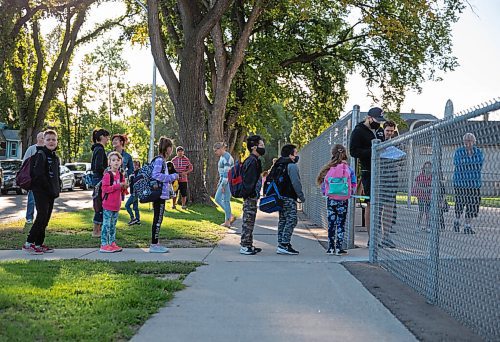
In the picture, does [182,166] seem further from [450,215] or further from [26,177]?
[450,215]

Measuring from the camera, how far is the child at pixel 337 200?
29.5ft

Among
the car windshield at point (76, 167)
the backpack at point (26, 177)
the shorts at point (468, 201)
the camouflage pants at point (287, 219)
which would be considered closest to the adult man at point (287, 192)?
the camouflage pants at point (287, 219)

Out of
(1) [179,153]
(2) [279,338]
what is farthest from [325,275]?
(1) [179,153]

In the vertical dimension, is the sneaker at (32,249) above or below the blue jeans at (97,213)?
below

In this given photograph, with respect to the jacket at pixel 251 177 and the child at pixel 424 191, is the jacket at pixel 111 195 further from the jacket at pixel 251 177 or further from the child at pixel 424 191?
the child at pixel 424 191

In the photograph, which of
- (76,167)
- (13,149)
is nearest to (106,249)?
(76,167)

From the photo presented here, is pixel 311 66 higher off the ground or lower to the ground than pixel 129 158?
higher

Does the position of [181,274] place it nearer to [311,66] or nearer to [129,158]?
[129,158]

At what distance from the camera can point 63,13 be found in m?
27.3

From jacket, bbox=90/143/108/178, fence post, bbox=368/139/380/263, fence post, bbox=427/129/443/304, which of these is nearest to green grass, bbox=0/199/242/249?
jacket, bbox=90/143/108/178

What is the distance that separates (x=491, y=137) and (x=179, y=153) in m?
13.8

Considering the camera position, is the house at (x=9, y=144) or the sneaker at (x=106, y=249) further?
the house at (x=9, y=144)

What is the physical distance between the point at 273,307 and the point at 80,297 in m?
1.73

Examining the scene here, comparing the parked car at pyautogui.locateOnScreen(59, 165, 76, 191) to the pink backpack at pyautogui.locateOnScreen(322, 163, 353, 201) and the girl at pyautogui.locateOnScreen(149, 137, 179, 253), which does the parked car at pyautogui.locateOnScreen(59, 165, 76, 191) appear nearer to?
the girl at pyautogui.locateOnScreen(149, 137, 179, 253)
